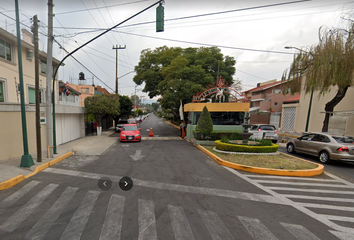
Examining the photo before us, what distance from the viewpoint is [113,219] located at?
3764 mm

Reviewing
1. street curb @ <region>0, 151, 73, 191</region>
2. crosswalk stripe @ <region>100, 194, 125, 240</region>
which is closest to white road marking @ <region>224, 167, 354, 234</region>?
crosswalk stripe @ <region>100, 194, 125, 240</region>

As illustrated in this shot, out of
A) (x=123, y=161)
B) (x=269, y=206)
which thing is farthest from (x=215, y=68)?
(x=269, y=206)

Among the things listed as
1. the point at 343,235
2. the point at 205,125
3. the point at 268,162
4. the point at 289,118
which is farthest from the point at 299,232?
the point at 289,118

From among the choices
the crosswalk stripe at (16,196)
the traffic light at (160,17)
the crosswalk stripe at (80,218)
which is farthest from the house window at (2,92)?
the traffic light at (160,17)

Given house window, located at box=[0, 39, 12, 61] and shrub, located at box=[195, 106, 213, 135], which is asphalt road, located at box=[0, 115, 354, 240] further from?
house window, located at box=[0, 39, 12, 61]

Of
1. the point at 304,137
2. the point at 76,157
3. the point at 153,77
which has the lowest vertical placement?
the point at 76,157

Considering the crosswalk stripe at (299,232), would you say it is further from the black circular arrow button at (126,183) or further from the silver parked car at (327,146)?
the silver parked car at (327,146)

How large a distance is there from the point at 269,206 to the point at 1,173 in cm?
897

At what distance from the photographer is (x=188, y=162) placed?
8789mm

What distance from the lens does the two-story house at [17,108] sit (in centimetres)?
832

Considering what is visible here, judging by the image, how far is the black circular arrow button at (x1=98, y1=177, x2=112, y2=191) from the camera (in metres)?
5.48

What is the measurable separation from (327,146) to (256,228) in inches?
302

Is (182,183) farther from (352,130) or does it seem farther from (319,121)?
(319,121)

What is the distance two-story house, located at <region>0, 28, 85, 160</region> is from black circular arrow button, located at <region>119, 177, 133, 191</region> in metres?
6.63
